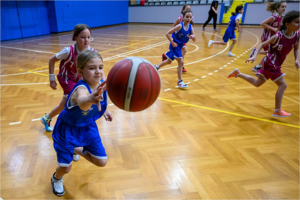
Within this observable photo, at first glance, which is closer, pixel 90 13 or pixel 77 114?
pixel 77 114

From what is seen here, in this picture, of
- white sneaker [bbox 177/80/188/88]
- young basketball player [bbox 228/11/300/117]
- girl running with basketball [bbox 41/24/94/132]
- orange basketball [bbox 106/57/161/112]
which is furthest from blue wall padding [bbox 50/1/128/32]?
orange basketball [bbox 106/57/161/112]

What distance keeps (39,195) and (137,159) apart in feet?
3.26

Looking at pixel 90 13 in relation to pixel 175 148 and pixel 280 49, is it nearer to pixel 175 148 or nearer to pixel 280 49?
pixel 280 49

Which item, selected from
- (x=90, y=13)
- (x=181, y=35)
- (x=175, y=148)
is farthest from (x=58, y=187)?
(x=90, y=13)

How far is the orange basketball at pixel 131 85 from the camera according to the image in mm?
1557

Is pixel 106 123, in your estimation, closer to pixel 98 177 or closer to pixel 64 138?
pixel 98 177

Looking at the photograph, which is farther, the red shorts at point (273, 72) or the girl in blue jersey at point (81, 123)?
the red shorts at point (273, 72)

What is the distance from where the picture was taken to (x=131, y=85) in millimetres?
1557

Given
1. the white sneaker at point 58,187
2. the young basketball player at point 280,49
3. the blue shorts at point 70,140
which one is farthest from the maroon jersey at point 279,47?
the white sneaker at point 58,187

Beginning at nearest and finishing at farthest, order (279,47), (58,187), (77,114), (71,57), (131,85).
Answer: (131,85), (77,114), (58,187), (71,57), (279,47)

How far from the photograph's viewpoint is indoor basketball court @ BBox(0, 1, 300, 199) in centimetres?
204

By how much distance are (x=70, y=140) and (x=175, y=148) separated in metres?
1.31

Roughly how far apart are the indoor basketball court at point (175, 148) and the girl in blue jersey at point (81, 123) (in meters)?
0.36

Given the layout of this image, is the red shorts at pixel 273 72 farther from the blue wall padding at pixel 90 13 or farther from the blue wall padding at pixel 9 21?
the blue wall padding at pixel 90 13
